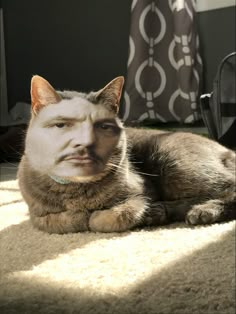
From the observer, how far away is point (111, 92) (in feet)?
2.11

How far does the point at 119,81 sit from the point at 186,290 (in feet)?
1.02

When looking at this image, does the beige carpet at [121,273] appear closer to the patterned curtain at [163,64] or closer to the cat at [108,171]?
the cat at [108,171]

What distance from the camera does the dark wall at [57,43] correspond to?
0.70m

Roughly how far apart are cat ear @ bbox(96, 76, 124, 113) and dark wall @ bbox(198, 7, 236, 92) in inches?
26.7

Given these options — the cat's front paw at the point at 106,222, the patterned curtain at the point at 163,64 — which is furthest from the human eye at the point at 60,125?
the patterned curtain at the point at 163,64

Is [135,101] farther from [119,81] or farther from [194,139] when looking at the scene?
[119,81]

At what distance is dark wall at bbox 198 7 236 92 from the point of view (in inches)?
50.1

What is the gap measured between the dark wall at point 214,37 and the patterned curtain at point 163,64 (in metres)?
0.03

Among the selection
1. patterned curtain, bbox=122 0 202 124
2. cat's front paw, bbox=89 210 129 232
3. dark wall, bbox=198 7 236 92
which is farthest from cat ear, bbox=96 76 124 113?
dark wall, bbox=198 7 236 92

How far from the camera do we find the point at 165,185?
86 centimetres

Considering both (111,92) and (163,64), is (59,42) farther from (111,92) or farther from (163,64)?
(163,64)

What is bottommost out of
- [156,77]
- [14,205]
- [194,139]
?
[14,205]

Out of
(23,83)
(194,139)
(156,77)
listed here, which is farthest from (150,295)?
(156,77)

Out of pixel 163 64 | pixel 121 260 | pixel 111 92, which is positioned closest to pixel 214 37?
pixel 163 64
